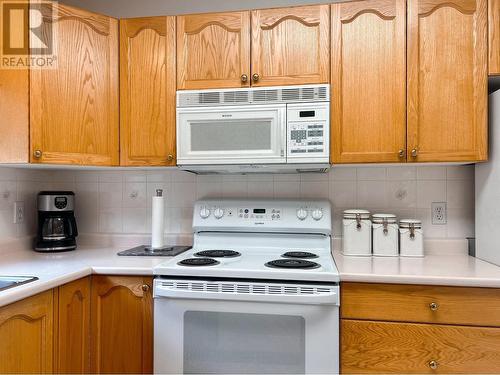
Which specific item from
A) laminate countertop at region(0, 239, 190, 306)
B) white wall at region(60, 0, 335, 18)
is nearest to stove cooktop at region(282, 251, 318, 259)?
laminate countertop at region(0, 239, 190, 306)

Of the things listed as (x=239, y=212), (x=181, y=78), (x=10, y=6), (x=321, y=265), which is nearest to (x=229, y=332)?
(x=321, y=265)

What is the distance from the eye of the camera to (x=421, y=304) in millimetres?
1436

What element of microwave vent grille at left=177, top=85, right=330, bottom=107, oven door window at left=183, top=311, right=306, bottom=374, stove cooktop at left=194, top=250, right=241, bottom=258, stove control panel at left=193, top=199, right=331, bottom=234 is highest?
microwave vent grille at left=177, top=85, right=330, bottom=107

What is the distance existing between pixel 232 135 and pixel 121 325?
1.02m

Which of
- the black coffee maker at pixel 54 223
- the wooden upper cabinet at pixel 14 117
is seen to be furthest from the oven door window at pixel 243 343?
the wooden upper cabinet at pixel 14 117

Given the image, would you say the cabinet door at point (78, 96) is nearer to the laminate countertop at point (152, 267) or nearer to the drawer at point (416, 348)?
the laminate countertop at point (152, 267)

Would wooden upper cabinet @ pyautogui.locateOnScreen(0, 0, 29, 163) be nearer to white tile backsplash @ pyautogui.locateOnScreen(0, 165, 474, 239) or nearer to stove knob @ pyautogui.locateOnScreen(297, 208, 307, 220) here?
white tile backsplash @ pyautogui.locateOnScreen(0, 165, 474, 239)

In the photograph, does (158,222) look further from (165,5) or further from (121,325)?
(165,5)

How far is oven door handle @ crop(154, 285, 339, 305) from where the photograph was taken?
143 cm

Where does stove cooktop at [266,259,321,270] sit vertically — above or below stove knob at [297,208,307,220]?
below

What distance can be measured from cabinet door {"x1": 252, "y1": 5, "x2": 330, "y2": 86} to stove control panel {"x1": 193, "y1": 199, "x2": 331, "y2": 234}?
2.15ft

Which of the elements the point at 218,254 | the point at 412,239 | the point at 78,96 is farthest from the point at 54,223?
the point at 412,239

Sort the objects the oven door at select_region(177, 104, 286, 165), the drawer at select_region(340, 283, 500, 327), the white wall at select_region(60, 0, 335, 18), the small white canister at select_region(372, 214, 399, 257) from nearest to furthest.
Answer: the drawer at select_region(340, 283, 500, 327), the oven door at select_region(177, 104, 286, 165), the small white canister at select_region(372, 214, 399, 257), the white wall at select_region(60, 0, 335, 18)

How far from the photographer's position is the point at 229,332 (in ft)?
5.03
